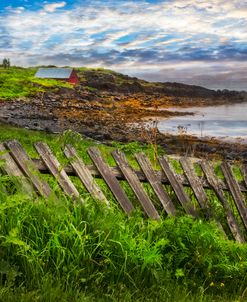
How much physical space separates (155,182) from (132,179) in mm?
298

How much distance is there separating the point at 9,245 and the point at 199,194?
9.06 ft

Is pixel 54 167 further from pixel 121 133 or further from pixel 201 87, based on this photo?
pixel 201 87

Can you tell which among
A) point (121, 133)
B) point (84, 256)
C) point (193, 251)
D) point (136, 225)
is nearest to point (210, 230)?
point (193, 251)

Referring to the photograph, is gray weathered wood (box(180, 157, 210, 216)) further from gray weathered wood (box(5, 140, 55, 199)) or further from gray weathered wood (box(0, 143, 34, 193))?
gray weathered wood (box(0, 143, 34, 193))

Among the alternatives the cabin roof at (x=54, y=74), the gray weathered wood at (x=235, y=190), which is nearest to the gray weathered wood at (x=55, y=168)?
the gray weathered wood at (x=235, y=190)

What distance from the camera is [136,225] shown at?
18.3ft

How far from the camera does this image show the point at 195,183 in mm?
6633

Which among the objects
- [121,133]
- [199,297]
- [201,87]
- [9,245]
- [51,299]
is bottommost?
[201,87]

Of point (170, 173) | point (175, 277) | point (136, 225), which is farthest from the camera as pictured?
point (170, 173)

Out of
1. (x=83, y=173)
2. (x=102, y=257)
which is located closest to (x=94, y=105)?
(x=83, y=173)

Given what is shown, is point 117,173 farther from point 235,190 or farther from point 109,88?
point 109,88

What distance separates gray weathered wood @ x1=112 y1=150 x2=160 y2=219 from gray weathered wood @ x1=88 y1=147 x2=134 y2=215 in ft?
0.46

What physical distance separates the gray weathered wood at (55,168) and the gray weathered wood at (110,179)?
377 millimetres

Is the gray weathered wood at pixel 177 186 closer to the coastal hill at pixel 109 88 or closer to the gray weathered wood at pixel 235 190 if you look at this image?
the gray weathered wood at pixel 235 190
